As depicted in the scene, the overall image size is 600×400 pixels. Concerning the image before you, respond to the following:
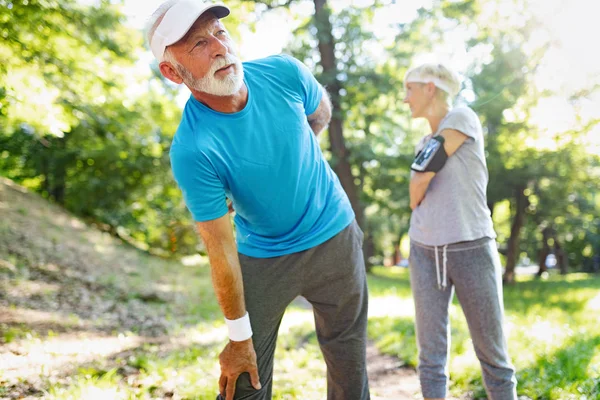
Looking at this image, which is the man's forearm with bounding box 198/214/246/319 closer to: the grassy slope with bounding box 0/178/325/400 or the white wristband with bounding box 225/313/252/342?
the white wristband with bounding box 225/313/252/342

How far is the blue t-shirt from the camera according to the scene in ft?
6.12

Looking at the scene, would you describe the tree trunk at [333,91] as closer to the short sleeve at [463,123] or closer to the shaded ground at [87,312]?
the shaded ground at [87,312]

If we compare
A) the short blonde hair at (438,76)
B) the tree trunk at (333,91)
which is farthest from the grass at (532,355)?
the tree trunk at (333,91)

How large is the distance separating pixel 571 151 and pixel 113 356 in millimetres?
13271

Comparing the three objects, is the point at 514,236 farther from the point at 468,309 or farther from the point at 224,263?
the point at 224,263

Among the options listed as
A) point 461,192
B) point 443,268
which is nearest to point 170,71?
point 461,192

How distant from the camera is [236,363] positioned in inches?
76.9

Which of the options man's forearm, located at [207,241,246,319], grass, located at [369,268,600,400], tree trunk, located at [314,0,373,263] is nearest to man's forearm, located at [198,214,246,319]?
man's forearm, located at [207,241,246,319]

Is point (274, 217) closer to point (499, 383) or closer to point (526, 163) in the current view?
point (499, 383)

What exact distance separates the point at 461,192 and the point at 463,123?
0.39 meters

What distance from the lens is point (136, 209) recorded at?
66.0ft

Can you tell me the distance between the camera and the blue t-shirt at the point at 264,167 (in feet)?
6.12

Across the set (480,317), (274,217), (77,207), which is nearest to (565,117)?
(480,317)

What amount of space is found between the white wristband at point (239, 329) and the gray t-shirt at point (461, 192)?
134 cm
